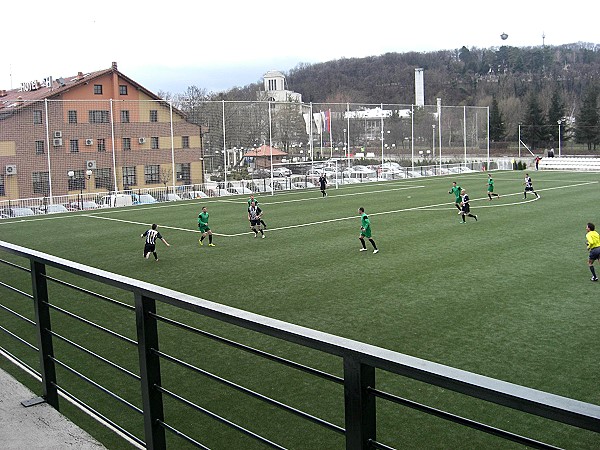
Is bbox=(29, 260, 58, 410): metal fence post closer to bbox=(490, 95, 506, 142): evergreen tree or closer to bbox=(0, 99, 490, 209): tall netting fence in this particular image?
bbox=(0, 99, 490, 209): tall netting fence

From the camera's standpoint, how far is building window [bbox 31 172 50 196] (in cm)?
3753

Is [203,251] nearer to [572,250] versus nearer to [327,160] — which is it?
[572,250]

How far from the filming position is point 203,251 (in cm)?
2148

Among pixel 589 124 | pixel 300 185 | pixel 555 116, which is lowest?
pixel 300 185

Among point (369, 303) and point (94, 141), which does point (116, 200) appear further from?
point (369, 303)

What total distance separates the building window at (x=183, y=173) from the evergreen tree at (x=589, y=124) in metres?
63.4

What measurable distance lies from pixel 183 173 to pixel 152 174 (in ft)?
7.09

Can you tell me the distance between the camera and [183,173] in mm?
44094

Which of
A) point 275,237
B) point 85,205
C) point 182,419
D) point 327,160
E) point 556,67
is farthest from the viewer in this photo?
point 556,67

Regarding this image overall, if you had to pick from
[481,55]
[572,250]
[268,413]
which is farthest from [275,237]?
[481,55]

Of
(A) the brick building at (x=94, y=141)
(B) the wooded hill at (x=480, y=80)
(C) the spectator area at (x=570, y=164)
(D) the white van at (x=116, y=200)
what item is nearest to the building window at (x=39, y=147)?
(A) the brick building at (x=94, y=141)

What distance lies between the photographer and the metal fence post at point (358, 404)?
2.14m

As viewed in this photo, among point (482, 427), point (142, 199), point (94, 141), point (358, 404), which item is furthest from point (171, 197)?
point (482, 427)

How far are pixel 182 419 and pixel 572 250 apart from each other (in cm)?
1550
